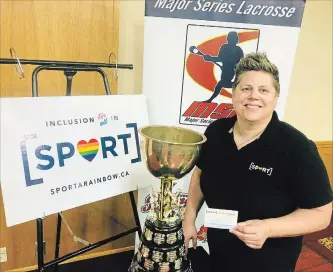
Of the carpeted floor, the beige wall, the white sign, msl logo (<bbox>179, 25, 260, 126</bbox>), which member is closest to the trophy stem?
the white sign

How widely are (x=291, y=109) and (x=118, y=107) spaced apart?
5.79ft

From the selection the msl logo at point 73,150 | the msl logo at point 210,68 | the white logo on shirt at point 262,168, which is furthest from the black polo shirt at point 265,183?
the msl logo at point 210,68

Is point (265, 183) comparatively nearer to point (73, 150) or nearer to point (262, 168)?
point (262, 168)

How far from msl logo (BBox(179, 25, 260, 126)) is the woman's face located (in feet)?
1.90

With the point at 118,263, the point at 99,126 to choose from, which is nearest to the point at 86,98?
the point at 99,126

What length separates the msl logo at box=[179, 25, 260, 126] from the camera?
1.64 metres

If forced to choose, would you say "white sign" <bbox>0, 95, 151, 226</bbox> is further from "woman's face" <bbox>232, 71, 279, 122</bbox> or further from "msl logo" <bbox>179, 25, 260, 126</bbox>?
"woman's face" <bbox>232, 71, 279, 122</bbox>

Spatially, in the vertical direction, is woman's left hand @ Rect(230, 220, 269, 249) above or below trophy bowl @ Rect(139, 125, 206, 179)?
below

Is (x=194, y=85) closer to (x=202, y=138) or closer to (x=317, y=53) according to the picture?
(x=202, y=138)

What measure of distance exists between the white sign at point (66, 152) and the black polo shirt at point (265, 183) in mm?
371

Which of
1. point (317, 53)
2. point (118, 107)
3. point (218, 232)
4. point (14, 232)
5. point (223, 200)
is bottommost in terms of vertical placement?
point (14, 232)

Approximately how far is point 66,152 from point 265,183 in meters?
0.73

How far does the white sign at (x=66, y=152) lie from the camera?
→ 3.59 feet

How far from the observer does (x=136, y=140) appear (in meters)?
1.44
